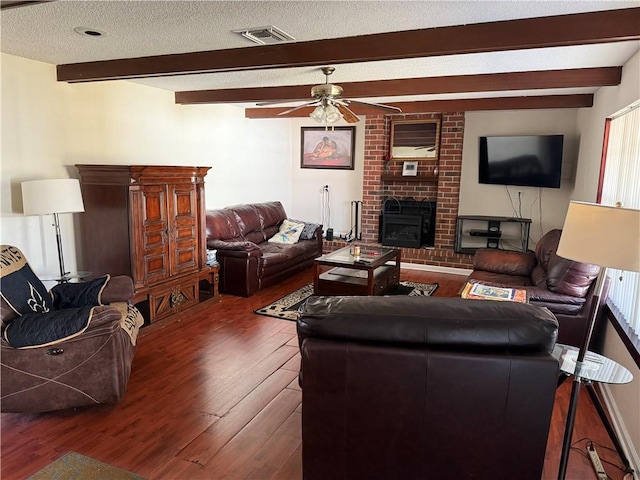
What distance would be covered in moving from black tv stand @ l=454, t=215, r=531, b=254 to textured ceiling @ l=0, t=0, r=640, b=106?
292cm

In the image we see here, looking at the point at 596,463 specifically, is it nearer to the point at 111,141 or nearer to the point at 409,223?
the point at 111,141

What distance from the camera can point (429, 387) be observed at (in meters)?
1.74

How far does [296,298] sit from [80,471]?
3152 mm

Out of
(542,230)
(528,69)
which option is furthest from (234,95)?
(542,230)

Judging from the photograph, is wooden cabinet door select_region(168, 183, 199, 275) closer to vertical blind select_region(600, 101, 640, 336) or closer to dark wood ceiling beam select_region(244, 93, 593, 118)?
dark wood ceiling beam select_region(244, 93, 593, 118)

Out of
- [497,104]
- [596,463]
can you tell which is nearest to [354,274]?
[497,104]

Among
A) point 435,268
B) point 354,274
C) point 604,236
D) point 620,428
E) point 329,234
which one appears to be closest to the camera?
point 604,236

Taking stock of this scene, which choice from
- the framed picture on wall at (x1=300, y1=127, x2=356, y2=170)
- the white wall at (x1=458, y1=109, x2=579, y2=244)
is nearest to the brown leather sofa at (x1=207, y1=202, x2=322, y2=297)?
the framed picture on wall at (x1=300, y1=127, x2=356, y2=170)

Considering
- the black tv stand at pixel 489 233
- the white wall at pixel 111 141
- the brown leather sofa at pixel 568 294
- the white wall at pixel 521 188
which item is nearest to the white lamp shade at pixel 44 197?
the white wall at pixel 111 141

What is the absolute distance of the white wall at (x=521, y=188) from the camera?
6016mm

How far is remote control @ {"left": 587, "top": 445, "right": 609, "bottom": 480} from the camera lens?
2.25 m

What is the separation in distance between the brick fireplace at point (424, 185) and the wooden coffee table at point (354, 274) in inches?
59.3

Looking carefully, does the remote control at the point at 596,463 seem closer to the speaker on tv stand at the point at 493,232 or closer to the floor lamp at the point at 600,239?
the floor lamp at the point at 600,239

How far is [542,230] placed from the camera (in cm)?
629
